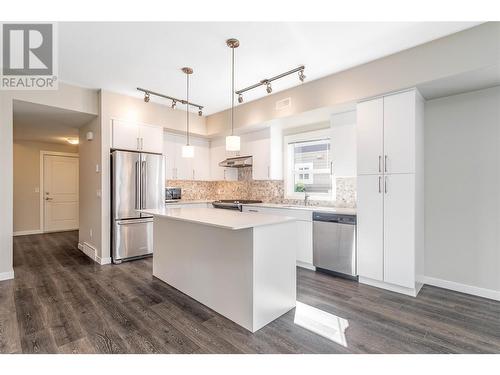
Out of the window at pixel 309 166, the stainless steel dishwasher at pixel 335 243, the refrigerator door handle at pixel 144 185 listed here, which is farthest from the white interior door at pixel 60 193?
the stainless steel dishwasher at pixel 335 243

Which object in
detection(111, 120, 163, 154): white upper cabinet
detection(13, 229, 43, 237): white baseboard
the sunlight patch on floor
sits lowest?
the sunlight patch on floor

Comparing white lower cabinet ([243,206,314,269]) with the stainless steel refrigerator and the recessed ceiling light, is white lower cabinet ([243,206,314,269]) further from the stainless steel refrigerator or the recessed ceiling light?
the recessed ceiling light

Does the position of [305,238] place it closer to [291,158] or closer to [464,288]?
[291,158]

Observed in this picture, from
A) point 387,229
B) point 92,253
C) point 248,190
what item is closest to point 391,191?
point 387,229

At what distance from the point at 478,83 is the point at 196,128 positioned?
440cm

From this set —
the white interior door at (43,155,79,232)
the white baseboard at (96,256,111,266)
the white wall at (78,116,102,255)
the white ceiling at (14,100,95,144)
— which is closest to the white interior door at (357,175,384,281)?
the white baseboard at (96,256,111,266)

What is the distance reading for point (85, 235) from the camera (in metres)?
4.72

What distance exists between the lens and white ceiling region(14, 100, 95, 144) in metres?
3.85

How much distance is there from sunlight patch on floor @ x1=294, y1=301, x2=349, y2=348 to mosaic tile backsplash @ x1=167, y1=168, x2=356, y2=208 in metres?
1.94

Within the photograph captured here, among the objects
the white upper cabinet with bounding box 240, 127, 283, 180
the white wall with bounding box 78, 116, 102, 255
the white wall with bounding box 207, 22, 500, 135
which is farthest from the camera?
the white upper cabinet with bounding box 240, 127, 283, 180

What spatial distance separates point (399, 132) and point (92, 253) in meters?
5.00

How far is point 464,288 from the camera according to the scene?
9.65 ft
